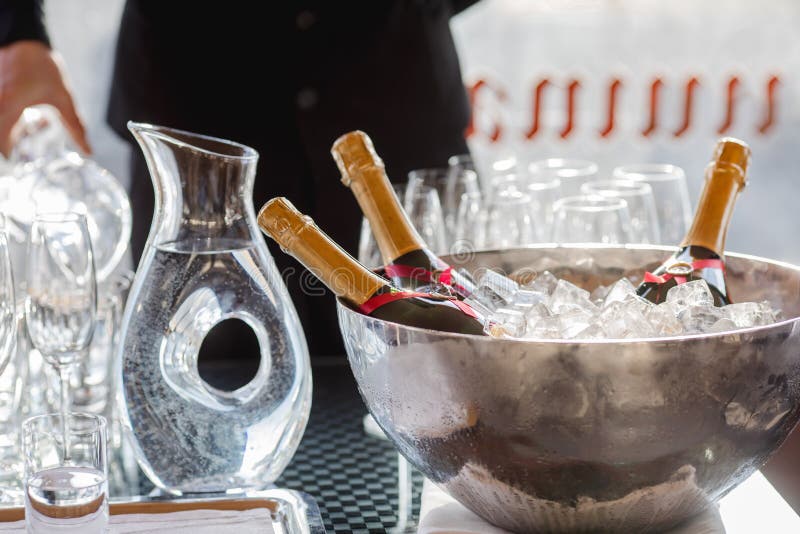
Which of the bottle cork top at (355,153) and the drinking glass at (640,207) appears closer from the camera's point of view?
the bottle cork top at (355,153)

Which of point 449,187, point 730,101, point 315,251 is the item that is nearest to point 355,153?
point 315,251

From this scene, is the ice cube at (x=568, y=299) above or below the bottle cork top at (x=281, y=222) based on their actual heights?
below

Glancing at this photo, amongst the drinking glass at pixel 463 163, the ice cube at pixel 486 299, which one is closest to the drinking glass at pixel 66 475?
the ice cube at pixel 486 299

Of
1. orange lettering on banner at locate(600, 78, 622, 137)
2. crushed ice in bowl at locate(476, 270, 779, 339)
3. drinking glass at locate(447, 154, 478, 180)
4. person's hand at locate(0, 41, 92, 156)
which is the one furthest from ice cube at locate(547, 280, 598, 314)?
orange lettering on banner at locate(600, 78, 622, 137)

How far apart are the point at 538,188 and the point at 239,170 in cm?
60

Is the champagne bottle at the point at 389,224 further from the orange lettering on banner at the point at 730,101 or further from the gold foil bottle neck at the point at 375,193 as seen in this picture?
the orange lettering on banner at the point at 730,101

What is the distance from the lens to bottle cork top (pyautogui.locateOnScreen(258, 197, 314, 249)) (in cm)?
76

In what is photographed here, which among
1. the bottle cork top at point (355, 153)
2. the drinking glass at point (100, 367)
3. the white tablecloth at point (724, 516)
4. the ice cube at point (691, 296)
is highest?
the bottle cork top at point (355, 153)

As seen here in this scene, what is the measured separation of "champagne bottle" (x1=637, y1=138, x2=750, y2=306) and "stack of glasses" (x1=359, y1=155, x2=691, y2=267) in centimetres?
18

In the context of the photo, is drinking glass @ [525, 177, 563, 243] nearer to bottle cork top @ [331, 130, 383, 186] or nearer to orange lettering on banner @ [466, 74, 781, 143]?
bottle cork top @ [331, 130, 383, 186]

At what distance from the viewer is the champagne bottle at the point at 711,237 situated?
34.1 inches

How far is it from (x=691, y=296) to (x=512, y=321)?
0.14m

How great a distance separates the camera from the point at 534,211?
1264 millimetres

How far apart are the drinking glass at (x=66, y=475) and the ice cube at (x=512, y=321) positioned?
0.29 m
